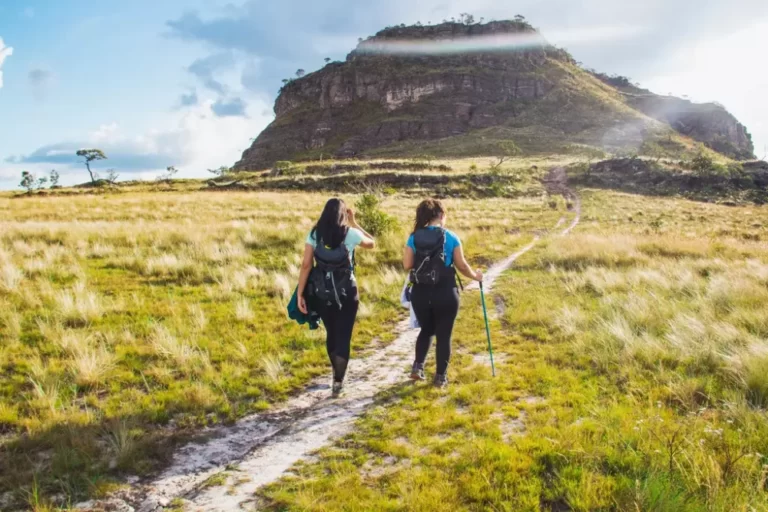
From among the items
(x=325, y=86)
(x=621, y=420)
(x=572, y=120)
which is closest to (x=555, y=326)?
(x=621, y=420)

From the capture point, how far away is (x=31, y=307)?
7.90 meters

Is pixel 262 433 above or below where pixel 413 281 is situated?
below

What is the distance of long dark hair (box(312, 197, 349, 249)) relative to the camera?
4.98 meters

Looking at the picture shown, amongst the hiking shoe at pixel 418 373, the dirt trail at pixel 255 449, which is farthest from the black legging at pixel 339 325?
the hiking shoe at pixel 418 373

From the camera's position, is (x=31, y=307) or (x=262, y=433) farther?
(x=31, y=307)

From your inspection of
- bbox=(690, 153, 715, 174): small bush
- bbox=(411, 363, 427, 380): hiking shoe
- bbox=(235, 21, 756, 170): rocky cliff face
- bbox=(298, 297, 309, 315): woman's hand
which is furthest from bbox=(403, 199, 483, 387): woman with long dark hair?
bbox=(235, 21, 756, 170): rocky cliff face

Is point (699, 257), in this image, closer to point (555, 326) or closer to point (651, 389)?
point (555, 326)

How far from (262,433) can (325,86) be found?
16514 centimetres

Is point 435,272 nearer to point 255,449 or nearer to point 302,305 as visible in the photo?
point 302,305

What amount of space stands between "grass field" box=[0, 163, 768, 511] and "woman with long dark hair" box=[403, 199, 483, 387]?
2.42 feet

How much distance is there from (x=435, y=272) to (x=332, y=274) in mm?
1219

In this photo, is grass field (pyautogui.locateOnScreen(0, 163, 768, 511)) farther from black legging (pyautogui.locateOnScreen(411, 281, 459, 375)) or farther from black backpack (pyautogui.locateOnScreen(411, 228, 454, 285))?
black backpack (pyautogui.locateOnScreen(411, 228, 454, 285))

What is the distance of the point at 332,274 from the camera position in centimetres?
506

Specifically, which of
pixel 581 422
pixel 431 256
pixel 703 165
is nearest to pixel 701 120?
pixel 703 165
